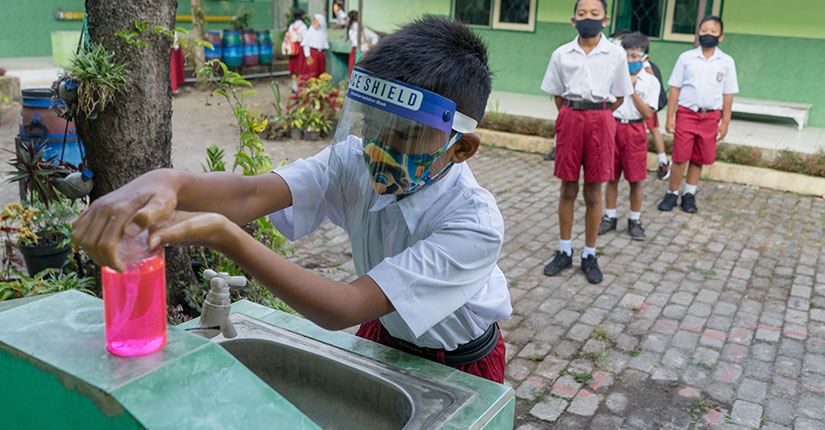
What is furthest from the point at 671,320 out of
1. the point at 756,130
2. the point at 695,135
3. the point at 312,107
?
the point at 312,107

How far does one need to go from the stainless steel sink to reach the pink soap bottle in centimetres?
60

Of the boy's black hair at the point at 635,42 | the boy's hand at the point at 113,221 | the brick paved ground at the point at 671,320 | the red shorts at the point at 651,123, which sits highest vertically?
the boy's black hair at the point at 635,42

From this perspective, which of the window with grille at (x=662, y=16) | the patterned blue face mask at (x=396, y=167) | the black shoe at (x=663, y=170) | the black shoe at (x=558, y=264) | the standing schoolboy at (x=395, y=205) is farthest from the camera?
the window with grille at (x=662, y=16)

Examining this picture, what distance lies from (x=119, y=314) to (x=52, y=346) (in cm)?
15

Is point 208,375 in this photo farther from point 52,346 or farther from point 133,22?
point 133,22

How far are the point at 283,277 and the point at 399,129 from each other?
1.51 ft

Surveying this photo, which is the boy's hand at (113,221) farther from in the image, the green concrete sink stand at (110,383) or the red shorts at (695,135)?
the red shorts at (695,135)

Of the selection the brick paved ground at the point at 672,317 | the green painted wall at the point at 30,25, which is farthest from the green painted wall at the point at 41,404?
the green painted wall at the point at 30,25

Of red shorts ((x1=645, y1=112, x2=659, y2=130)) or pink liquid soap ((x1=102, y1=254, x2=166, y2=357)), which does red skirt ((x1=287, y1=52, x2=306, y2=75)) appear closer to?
red shorts ((x1=645, y1=112, x2=659, y2=130))

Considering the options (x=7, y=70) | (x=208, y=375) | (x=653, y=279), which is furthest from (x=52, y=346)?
(x=7, y=70)

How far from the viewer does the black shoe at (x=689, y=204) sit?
6.97m

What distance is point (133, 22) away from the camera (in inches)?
133

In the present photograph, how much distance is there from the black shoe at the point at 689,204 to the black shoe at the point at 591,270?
2.18 metres

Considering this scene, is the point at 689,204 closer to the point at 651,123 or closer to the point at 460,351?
the point at 651,123
